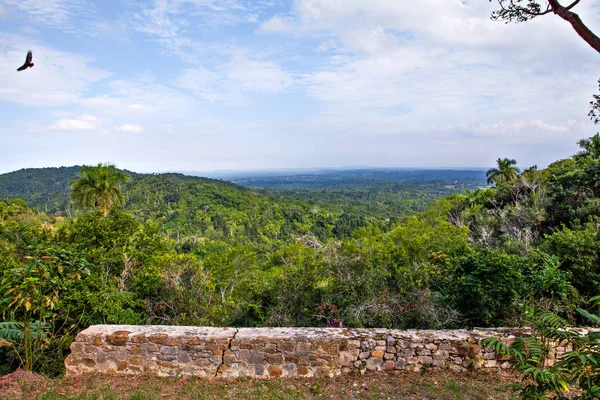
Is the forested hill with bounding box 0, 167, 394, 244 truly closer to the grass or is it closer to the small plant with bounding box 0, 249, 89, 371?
the small plant with bounding box 0, 249, 89, 371

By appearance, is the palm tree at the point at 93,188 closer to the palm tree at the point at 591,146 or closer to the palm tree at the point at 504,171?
the palm tree at the point at 591,146

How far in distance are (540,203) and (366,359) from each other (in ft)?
46.7

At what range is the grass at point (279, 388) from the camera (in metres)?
4.03

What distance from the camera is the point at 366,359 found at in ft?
14.9

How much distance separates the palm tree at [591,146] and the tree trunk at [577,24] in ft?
59.1

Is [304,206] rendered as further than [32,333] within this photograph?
Yes

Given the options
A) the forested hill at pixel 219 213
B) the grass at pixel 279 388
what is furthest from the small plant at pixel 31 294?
the forested hill at pixel 219 213

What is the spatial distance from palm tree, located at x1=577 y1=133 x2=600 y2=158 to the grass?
19.5 metres

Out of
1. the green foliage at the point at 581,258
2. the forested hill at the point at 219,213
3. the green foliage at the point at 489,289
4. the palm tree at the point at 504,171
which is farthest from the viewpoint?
the forested hill at the point at 219,213

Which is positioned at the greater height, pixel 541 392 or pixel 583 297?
pixel 541 392

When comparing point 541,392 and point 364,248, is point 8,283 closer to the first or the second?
point 541,392

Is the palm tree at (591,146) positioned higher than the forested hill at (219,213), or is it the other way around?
the palm tree at (591,146)

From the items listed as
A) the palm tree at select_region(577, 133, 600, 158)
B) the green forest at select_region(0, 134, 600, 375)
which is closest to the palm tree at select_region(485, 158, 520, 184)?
the palm tree at select_region(577, 133, 600, 158)

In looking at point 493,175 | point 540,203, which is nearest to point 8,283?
point 540,203
